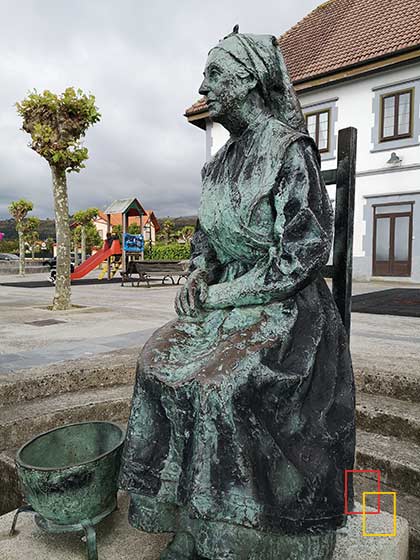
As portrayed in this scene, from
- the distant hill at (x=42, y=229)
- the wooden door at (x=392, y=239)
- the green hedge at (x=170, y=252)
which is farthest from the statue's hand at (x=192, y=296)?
the distant hill at (x=42, y=229)

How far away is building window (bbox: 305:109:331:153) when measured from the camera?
15.2m

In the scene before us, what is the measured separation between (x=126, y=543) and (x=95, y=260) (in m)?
16.9

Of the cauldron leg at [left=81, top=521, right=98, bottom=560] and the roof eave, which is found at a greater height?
the roof eave

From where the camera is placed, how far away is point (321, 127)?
15.5 m

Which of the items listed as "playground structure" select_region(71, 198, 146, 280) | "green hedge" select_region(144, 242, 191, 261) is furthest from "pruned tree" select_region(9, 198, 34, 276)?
"green hedge" select_region(144, 242, 191, 261)

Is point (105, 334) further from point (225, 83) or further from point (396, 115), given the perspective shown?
point (396, 115)

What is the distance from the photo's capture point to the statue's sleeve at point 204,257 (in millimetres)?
1706

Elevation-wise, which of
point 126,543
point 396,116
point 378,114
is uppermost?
point 378,114

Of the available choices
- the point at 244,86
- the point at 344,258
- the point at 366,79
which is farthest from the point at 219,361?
the point at 366,79

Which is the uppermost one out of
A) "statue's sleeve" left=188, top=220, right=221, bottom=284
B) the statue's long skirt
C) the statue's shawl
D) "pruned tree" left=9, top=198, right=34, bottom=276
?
"pruned tree" left=9, top=198, right=34, bottom=276

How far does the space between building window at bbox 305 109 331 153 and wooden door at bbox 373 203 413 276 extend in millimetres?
2905

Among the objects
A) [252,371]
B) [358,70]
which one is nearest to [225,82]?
[252,371]

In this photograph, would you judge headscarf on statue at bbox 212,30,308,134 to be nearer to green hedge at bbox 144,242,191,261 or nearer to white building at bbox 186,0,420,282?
white building at bbox 186,0,420,282

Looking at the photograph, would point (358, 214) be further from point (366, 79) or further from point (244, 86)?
point (244, 86)
